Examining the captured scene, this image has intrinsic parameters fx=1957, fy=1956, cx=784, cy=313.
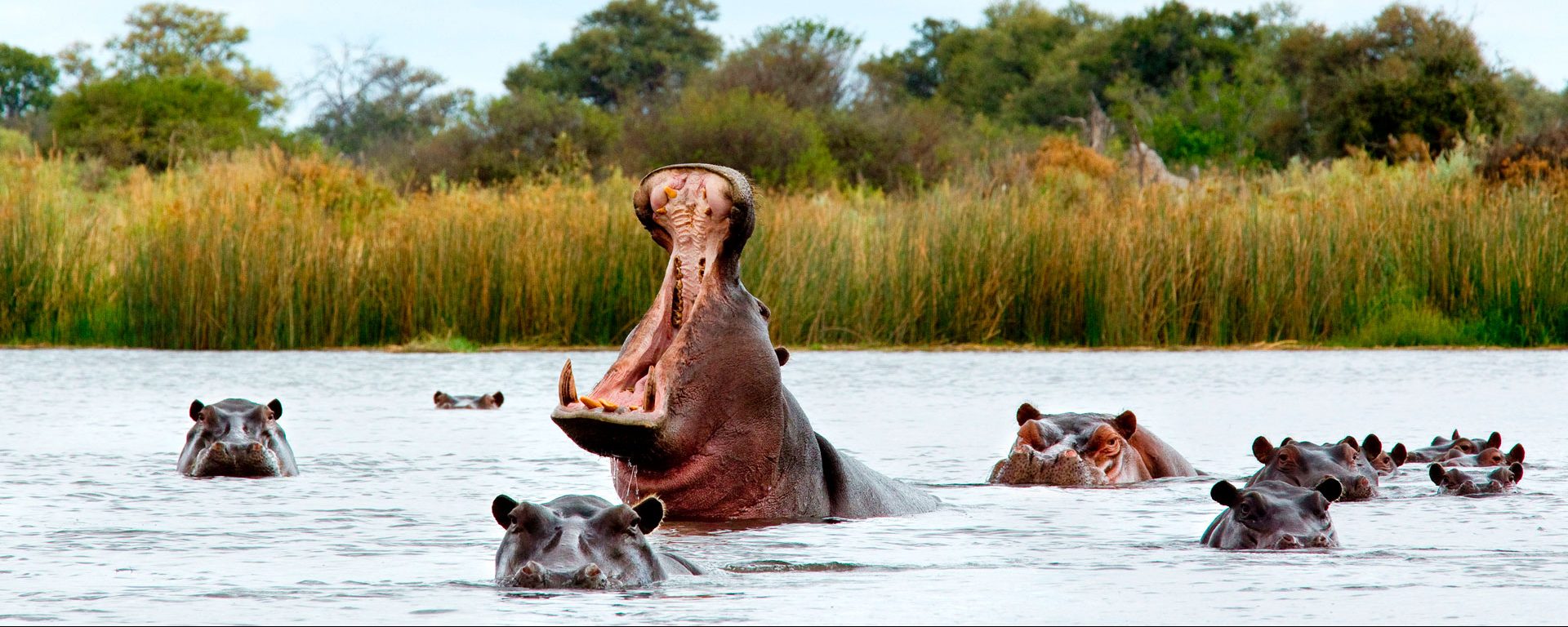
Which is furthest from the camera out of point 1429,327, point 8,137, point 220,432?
point 8,137

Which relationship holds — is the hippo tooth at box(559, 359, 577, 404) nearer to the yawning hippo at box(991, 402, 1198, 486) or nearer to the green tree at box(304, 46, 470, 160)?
the yawning hippo at box(991, 402, 1198, 486)

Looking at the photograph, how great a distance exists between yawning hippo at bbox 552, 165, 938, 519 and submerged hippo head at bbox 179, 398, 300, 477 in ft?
6.02

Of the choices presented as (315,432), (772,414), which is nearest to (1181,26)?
(315,432)

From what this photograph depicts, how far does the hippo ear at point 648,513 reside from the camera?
3.57 m

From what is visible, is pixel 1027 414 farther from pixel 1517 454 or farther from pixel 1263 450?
pixel 1517 454

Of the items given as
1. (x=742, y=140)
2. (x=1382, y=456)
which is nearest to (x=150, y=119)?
(x=742, y=140)

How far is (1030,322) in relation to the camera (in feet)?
43.2

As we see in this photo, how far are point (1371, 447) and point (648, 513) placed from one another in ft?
9.90

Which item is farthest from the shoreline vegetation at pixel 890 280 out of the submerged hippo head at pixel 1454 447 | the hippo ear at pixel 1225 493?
the hippo ear at pixel 1225 493

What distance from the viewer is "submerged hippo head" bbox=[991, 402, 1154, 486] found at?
5.76 metres

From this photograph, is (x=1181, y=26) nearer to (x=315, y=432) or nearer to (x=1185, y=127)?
(x=1185, y=127)

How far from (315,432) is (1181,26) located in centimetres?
3401

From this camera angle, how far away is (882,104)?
101 ft

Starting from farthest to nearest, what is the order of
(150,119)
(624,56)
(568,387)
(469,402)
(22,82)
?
(22,82) < (624,56) < (150,119) < (469,402) < (568,387)
